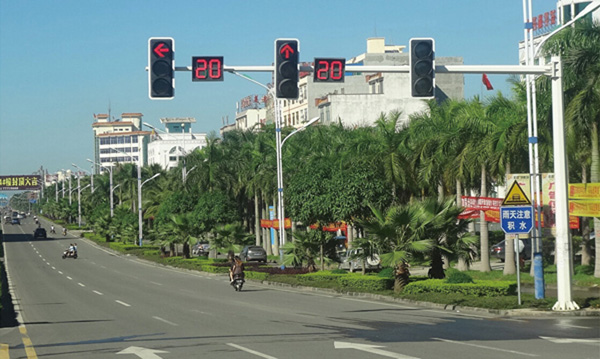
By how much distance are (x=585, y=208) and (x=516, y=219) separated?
9566 mm

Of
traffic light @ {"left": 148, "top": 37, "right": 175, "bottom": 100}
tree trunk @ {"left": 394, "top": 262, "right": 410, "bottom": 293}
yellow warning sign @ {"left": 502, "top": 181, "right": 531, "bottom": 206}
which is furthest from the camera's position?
tree trunk @ {"left": 394, "top": 262, "right": 410, "bottom": 293}

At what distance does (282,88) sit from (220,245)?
128ft

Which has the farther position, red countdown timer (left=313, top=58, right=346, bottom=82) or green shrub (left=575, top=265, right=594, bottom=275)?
green shrub (left=575, top=265, right=594, bottom=275)

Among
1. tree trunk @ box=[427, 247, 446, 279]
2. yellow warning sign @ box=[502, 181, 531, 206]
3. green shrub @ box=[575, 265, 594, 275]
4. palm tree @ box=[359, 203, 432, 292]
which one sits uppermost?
yellow warning sign @ box=[502, 181, 531, 206]

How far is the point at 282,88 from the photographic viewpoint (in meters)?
20.0

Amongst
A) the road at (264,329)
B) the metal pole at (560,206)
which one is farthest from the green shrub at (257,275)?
the metal pole at (560,206)

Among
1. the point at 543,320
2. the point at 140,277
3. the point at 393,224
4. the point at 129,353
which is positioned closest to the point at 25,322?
the point at 129,353

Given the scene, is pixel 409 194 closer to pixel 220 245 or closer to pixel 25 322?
pixel 220 245

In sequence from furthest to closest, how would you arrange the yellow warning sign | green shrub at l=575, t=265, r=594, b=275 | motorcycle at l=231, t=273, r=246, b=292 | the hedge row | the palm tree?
motorcycle at l=231, t=273, r=246, b=292
green shrub at l=575, t=265, r=594, b=275
the palm tree
the hedge row
the yellow warning sign

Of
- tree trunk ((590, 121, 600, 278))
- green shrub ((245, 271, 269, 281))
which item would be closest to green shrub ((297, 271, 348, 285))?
green shrub ((245, 271, 269, 281))

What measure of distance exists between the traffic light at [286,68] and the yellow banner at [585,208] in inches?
671

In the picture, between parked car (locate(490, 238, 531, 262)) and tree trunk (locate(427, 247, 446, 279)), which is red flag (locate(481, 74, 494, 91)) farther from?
tree trunk (locate(427, 247, 446, 279))

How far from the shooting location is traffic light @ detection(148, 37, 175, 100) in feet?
64.7

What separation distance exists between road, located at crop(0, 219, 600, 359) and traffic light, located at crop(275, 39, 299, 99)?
5.28m
